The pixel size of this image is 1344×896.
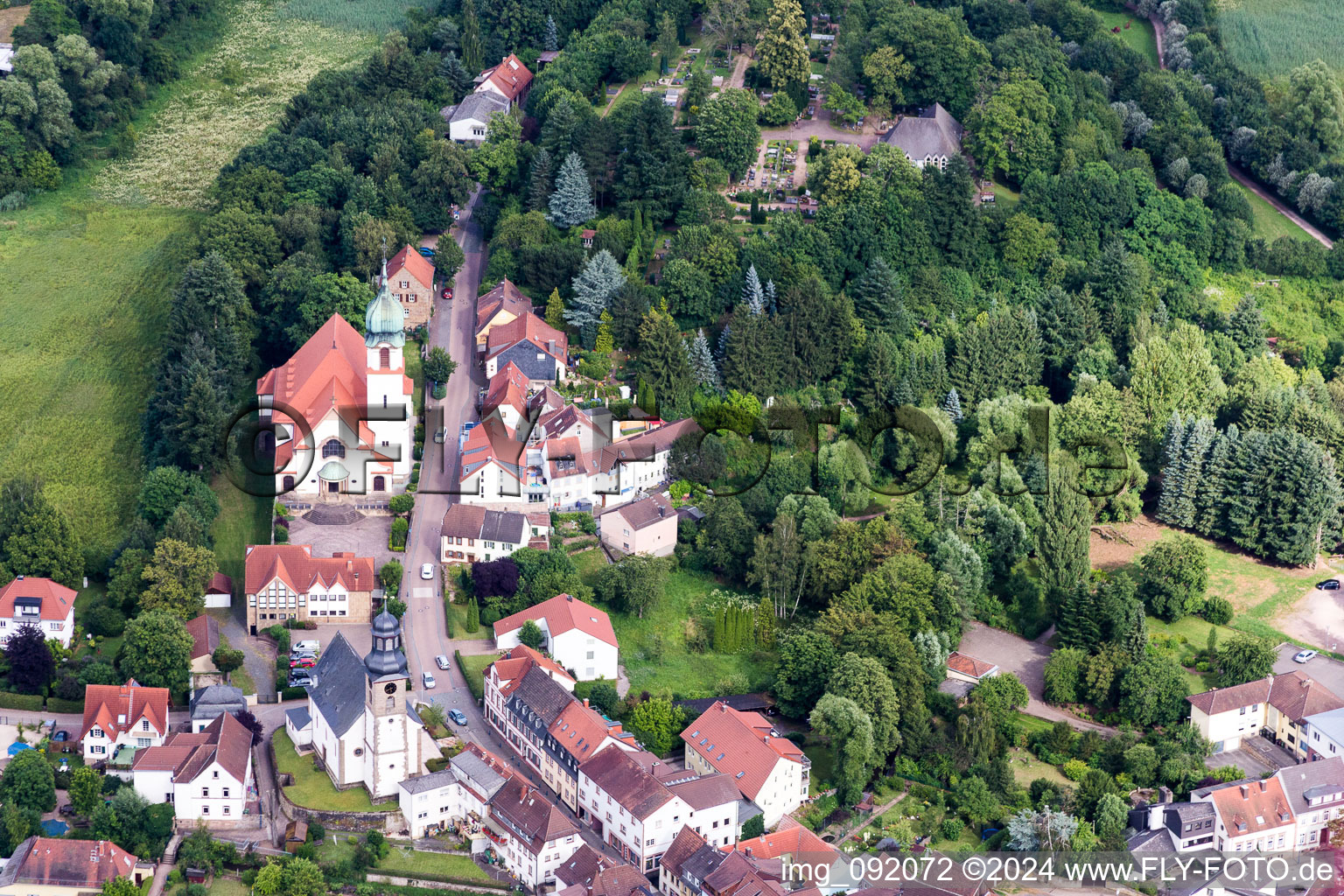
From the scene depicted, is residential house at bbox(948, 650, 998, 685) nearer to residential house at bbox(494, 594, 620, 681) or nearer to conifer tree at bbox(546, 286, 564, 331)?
residential house at bbox(494, 594, 620, 681)

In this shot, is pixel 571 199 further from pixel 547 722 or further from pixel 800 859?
pixel 800 859

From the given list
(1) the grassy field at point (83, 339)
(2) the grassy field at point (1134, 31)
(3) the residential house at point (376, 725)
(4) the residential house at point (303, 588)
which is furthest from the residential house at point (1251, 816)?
(2) the grassy field at point (1134, 31)

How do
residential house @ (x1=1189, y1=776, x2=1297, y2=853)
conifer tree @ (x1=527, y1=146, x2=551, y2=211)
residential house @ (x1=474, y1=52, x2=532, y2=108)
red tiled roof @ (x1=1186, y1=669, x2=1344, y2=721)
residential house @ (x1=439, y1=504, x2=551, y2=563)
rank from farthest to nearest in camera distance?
1. residential house @ (x1=474, y1=52, x2=532, y2=108)
2. conifer tree @ (x1=527, y1=146, x2=551, y2=211)
3. residential house @ (x1=439, y1=504, x2=551, y2=563)
4. red tiled roof @ (x1=1186, y1=669, x2=1344, y2=721)
5. residential house @ (x1=1189, y1=776, x2=1297, y2=853)

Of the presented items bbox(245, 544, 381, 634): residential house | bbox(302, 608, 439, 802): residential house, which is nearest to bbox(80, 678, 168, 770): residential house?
bbox(302, 608, 439, 802): residential house

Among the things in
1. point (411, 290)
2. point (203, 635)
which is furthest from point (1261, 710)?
point (411, 290)

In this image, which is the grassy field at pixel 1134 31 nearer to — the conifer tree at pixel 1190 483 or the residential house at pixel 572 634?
the conifer tree at pixel 1190 483

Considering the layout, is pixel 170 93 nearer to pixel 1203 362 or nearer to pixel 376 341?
pixel 376 341
